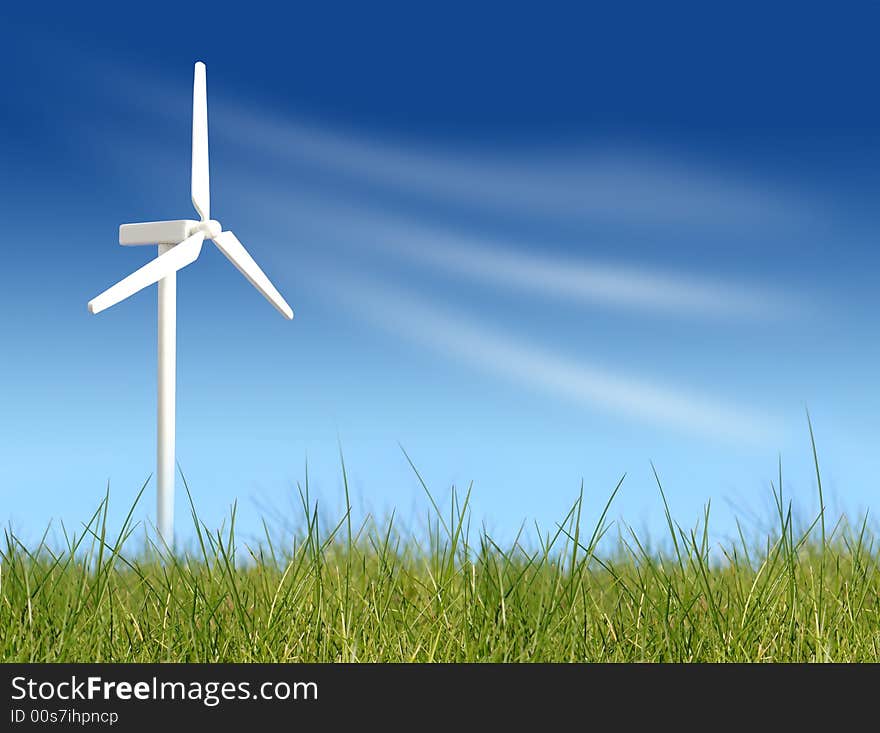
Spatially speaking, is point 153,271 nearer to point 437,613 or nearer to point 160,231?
point 160,231

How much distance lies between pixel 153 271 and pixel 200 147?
2.35 meters

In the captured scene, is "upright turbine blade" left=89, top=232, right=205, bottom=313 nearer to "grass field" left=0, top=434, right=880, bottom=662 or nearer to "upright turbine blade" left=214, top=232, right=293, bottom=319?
"upright turbine blade" left=214, top=232, right=293, bottom=319

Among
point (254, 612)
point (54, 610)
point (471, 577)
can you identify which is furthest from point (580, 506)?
point (54, 610)

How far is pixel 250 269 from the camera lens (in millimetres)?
14477

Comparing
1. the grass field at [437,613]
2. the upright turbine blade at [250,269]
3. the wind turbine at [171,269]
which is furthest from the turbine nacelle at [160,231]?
the grass field at [437,613]

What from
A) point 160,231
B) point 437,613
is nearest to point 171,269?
point 160,231

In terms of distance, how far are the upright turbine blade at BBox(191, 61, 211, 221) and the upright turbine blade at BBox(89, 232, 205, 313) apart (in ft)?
2.43

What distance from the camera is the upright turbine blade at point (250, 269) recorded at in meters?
14.1

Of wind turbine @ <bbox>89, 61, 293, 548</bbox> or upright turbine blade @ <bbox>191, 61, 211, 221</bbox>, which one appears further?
upright turbine blade @ <bbox>191, 61, 211, 221</bbox>

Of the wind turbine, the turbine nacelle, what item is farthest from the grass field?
the turbine nacelle

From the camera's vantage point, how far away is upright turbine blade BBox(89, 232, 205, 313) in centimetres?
1191

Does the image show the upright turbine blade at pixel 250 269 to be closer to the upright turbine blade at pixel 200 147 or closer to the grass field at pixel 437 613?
the upright turbine blade at pixel 200 147
